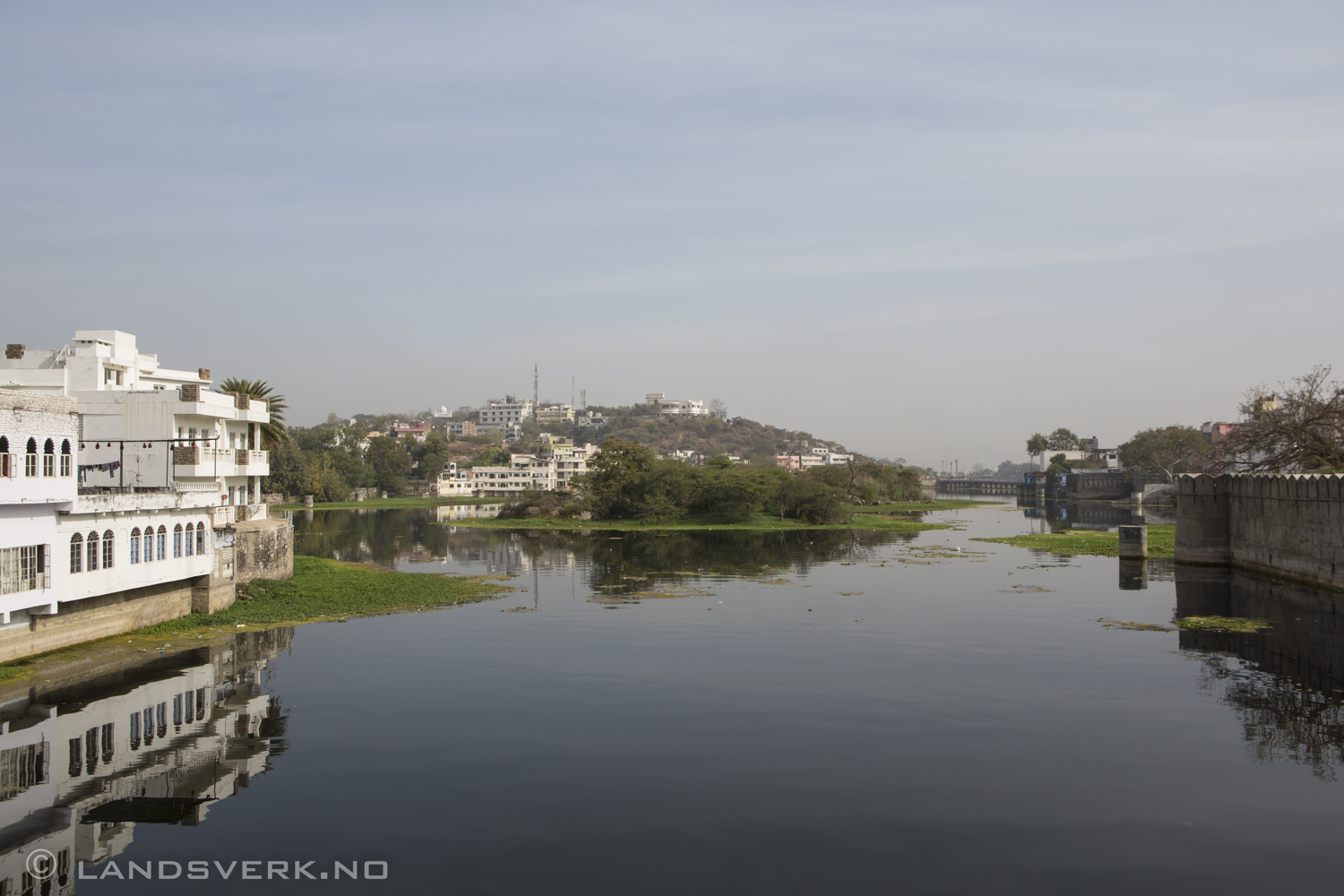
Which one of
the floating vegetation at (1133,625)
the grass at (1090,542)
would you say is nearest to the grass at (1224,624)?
the floating vegetation at (1133,625)

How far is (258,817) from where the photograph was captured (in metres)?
15.2

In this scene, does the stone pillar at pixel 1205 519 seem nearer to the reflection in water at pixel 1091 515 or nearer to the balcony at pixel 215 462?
the reflection in water at pixel 1091 515

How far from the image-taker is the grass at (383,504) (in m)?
136

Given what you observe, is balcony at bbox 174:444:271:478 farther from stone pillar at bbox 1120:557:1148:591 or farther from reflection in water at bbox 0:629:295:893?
stone pillar at bbox 1120:557:1148:591

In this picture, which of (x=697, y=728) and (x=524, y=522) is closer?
(x=697, y=728)

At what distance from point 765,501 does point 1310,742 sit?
79.5 meters

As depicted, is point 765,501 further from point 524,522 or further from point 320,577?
point 320,577

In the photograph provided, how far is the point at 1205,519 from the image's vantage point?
48688 mm

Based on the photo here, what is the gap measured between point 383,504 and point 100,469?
113 metres

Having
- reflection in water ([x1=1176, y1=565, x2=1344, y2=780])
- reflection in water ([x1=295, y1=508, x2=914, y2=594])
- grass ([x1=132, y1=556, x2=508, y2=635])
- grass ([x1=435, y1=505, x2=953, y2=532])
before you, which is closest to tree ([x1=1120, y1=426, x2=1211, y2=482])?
grass ([x1=435, y1=505, x2=953, y2=532])

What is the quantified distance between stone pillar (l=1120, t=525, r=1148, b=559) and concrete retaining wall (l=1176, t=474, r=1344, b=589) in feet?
6.52

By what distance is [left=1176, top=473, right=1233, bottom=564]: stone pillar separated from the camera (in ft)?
158

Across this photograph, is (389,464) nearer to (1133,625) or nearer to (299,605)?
(299,605)

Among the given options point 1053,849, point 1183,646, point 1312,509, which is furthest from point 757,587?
point 1053,849
